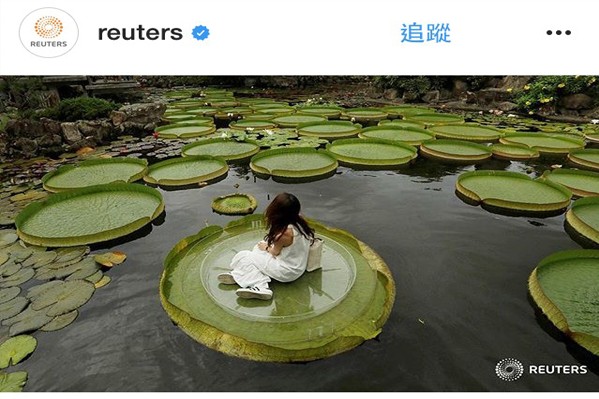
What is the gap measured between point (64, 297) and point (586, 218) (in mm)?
6992

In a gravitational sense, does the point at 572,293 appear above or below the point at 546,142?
below

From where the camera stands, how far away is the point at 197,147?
894cm

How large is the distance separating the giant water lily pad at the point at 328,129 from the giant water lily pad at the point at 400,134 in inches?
16.2

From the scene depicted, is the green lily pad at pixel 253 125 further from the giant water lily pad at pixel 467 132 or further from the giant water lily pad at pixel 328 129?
the giant water lily pad at pixel 467 132

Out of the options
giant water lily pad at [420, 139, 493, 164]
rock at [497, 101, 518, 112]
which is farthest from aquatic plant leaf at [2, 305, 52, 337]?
rock at [497, 101, 518, 112]

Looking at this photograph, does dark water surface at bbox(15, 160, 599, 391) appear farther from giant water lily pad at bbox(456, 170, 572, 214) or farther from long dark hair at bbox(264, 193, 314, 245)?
long dark hair at bbox(264, 193, 314, 245)

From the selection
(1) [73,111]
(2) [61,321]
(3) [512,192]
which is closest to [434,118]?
(3) [512,192]

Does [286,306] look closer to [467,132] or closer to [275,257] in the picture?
[275,257]

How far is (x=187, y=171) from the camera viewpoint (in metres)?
7.20

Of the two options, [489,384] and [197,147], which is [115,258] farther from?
[197,147]

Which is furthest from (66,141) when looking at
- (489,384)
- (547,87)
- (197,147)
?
(547,87)

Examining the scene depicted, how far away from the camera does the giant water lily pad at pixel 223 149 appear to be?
27.2 feet

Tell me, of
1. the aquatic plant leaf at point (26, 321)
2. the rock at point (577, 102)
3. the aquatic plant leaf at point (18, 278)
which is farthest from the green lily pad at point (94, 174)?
the rock at point (577, 102)
